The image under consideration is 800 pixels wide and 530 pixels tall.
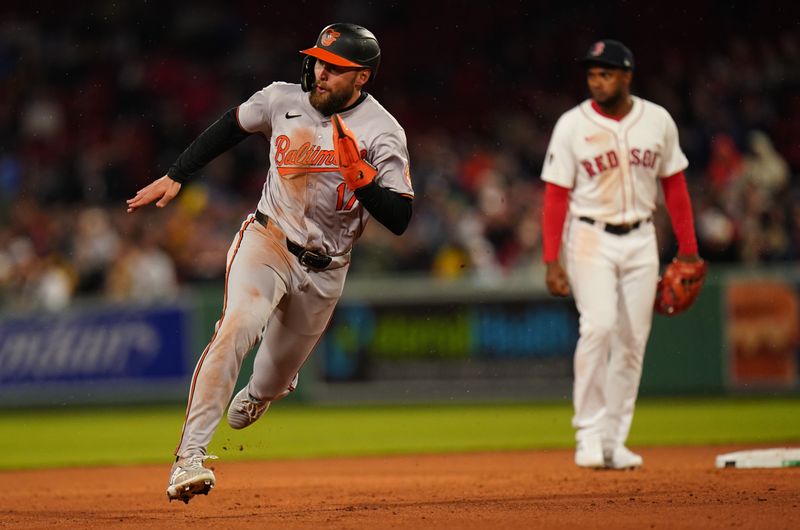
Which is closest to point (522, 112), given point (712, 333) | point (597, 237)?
point (712, 333)

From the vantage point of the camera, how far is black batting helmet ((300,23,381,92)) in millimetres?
5582

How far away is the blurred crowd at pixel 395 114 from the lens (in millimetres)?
13945

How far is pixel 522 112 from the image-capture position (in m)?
16.9

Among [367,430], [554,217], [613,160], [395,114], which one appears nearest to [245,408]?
[554,217]

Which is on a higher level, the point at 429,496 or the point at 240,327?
the point at 240,327

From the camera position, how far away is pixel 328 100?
571 centimetres

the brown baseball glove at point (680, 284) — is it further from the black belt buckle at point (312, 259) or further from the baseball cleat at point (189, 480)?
the baseball cleat at point (189, 480)

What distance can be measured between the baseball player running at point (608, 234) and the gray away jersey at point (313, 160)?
1.78 m

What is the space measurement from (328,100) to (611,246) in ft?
7.26

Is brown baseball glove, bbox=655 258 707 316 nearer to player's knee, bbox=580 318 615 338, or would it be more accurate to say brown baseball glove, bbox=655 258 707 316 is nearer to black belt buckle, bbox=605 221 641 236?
black belt buckle, bbox=605 221 641 236

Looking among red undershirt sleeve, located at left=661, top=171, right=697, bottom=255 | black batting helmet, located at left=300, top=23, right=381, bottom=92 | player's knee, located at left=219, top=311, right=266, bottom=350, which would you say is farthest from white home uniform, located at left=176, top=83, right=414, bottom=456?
red undershirt sleeve, located at left=661, top=171, right=697, bottom=255

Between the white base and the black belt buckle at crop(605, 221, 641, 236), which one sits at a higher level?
the black belt buckle at crop(605, 221, 641, 236)

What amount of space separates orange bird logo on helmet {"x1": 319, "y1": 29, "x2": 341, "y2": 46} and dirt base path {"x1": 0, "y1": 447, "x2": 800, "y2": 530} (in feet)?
6.82

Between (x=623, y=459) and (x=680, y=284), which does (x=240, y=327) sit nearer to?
(x=623, y=459)
